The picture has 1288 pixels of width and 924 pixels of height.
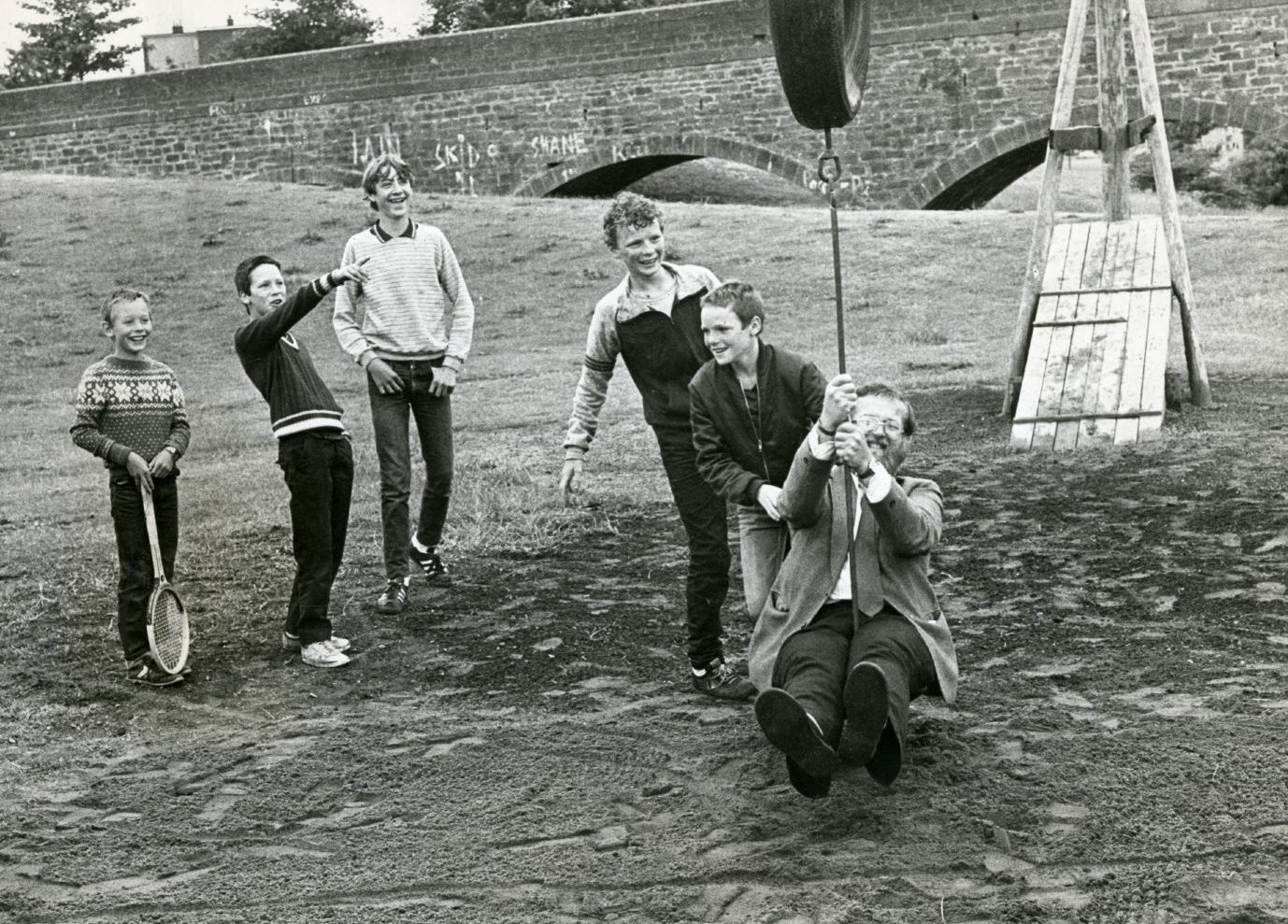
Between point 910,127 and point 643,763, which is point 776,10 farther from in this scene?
point 910,127

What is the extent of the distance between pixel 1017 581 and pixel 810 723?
2844 mm

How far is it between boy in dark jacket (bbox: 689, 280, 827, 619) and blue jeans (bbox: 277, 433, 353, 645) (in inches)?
63.7

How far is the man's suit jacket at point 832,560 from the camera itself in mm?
4129

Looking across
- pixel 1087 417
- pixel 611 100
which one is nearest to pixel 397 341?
pixel 1087 417

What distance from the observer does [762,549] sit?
4.69 metres

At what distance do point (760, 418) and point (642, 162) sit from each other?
2510cm

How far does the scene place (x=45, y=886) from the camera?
12.4 ft

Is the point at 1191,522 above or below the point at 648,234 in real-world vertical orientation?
below

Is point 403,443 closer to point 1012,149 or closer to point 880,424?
point 880,424

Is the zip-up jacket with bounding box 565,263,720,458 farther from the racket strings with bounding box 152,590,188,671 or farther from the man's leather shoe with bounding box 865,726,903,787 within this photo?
the racket strings with bounding box 152,590,188,671

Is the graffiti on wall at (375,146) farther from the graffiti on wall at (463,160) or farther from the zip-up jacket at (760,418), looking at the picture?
the zip-up jacket at (760,418)

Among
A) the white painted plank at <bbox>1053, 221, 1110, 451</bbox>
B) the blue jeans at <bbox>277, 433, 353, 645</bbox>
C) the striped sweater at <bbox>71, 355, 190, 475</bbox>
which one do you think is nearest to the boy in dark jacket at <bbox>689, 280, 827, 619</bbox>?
the blue jeans at <bbox>277, 433, 353, 645</bbox>

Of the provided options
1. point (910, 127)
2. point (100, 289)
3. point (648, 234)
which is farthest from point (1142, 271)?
point (910, 127)

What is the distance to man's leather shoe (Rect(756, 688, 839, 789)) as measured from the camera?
3670 millimetres
